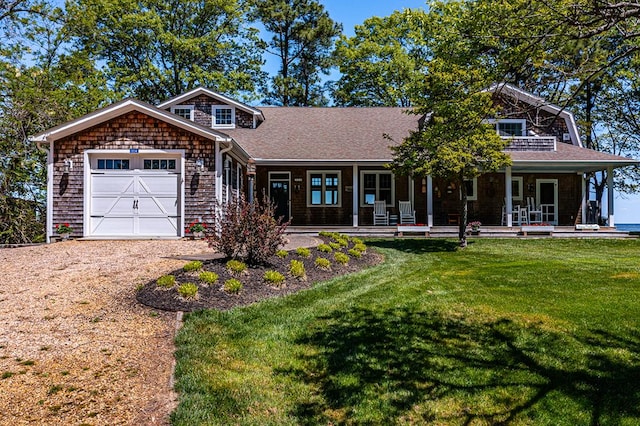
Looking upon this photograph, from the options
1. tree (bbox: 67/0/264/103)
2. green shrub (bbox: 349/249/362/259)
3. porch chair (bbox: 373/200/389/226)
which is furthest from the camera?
tree (bbox: 67/0/264/103)

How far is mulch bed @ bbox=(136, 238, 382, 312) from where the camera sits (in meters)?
5.79

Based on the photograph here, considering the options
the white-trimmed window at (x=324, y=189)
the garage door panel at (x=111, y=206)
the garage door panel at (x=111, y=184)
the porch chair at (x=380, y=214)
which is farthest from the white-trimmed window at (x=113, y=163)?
the porch chair at (x=380, y=214)

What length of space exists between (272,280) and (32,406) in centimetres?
391

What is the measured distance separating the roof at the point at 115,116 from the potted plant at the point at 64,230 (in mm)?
2445

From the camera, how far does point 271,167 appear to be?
17.9 meters

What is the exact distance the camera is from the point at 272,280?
271 inches

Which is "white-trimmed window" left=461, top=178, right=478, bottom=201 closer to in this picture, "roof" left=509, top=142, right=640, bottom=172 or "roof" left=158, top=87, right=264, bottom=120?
"roof" left=509, top=142, right=640, bottom=172

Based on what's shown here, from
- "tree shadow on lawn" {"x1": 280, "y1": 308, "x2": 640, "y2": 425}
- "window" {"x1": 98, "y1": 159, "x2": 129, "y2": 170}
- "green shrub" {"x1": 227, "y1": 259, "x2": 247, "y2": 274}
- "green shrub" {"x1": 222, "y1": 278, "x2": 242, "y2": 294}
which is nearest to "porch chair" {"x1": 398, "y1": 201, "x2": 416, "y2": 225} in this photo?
"window" {"x1": 98, "y1": 159, "x2": 129, "y2": 170}

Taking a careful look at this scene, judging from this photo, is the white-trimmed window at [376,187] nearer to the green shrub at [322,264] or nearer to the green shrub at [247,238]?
the green shrub at [322,264]

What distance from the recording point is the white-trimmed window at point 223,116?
63.2 ft

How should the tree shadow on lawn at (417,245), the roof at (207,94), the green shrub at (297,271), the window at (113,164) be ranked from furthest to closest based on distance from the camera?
the roof at (207,94) < the window at (113,164) < the tree shadow on lawn at (417,245) < the green shrub at (297,271)

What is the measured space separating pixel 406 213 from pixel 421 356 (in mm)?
13149

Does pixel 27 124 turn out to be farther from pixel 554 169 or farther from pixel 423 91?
pixel 554 169

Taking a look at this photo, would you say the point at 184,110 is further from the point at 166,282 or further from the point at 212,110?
the point at 166,282
